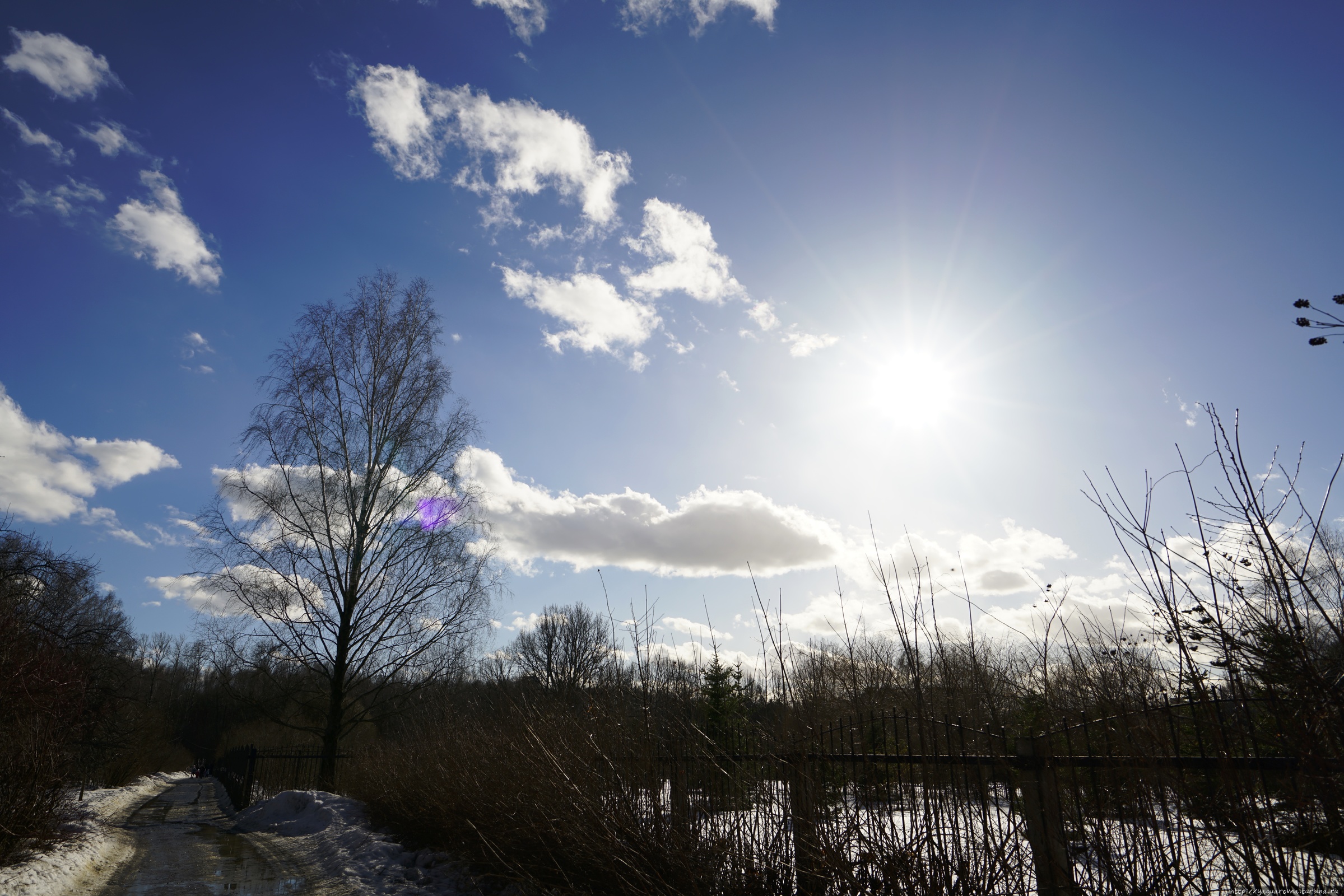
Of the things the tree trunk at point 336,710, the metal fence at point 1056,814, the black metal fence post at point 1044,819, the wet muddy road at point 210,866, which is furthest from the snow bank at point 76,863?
Result: the black metal fence post at point 1044,819

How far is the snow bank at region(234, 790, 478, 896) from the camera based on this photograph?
7660mm

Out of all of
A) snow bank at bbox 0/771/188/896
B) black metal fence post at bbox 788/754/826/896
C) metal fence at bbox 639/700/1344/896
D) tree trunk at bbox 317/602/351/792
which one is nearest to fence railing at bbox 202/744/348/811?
tree trunk at bbox 317/602/351/792

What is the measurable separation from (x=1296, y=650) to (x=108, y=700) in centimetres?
2501

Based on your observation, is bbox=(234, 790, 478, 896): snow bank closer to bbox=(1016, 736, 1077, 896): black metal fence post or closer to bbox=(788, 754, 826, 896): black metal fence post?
bbox=(788, 754, 826, 896): black metal fence post

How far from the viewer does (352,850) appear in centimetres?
977

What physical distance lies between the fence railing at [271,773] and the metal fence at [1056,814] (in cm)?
1605

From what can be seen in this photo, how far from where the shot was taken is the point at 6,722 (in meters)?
9.31

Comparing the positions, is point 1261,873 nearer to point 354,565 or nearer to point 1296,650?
point 1296,650

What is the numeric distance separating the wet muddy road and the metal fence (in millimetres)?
6231

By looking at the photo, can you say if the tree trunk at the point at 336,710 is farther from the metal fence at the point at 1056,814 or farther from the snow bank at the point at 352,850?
the metal fence at the point at 1056,814

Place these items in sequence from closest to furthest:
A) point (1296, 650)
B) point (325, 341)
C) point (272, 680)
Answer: point (1296, 650)
point (272, 680)
point (325, 341)

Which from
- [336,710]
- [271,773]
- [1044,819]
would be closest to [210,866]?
[336,710]

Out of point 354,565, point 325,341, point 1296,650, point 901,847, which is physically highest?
point 325,341

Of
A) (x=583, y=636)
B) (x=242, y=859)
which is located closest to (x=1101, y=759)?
(x=242, y=859)
